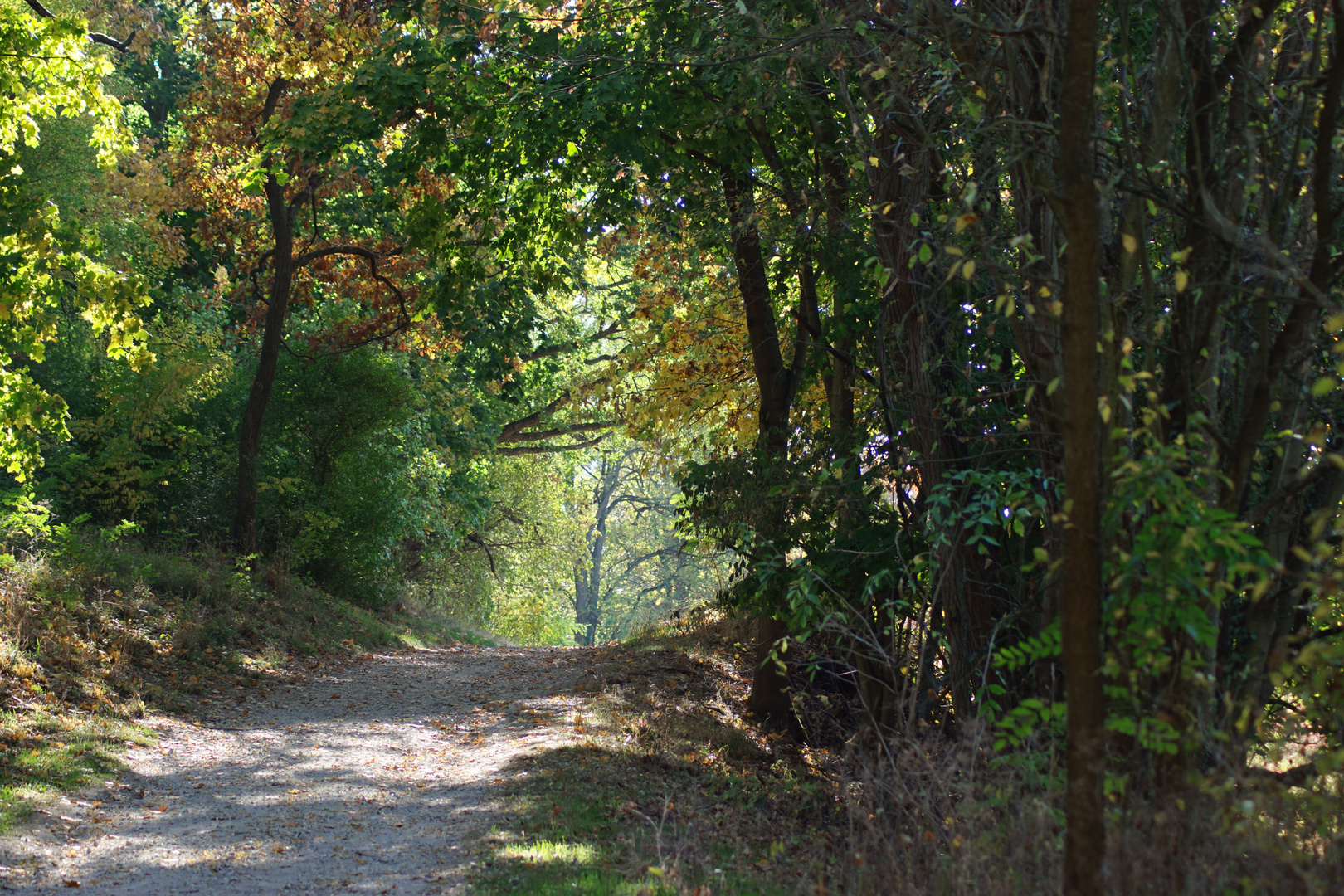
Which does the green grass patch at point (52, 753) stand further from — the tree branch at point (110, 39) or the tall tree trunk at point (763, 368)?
Result: the tree branch at point (110, 39)

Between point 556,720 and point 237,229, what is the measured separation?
1187 centimetres

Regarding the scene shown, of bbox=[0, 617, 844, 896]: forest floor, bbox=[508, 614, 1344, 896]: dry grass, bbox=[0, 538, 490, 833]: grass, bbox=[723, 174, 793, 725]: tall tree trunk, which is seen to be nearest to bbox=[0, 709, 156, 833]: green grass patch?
bbox=[0, 538, 490, 833]: grass

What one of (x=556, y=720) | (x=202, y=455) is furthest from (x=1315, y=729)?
(x=202, y=455)

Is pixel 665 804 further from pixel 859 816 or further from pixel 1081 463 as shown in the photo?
pixel 1081 463

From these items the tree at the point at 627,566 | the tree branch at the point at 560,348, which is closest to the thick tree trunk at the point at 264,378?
the tree branch at the point at 560,348

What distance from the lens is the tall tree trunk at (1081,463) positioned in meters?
3.22

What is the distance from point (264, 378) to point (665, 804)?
471 inches

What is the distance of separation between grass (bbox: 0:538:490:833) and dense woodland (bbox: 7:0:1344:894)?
0.95 m

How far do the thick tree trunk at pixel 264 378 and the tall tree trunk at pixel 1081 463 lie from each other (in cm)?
1508

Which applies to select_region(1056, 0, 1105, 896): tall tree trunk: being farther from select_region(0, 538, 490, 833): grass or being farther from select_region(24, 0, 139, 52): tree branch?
select_region(24, 0, 139, 52): tree branch

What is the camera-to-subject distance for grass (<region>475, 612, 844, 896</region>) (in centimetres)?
572

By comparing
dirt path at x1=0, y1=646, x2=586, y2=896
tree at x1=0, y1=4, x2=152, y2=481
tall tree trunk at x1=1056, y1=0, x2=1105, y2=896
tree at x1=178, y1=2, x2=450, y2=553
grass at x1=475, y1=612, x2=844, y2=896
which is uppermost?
tree at x1=178, y1=2, x2=450, y2=553

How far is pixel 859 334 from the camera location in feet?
30.4

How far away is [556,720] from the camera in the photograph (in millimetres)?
10461
